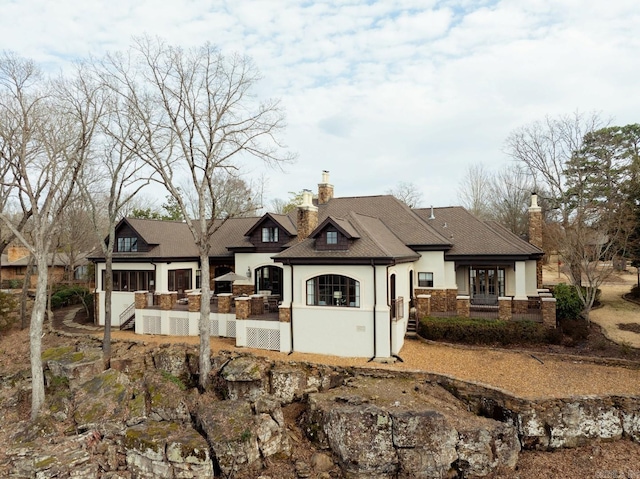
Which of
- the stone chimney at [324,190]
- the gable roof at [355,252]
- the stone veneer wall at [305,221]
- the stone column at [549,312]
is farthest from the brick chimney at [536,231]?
the stone veneer wall at [305,221]

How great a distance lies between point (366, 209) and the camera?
21641 mm

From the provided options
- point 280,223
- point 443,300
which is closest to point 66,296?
point 280,223

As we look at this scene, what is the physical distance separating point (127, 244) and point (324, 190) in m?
11.2

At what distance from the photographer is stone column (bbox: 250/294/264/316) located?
1630cm

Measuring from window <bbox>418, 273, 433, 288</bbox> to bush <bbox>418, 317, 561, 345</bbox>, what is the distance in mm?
3148

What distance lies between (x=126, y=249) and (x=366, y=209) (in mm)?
13150

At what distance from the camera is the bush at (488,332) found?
14883 mm

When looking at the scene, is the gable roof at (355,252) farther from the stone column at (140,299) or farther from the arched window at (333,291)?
the stone column at (140,299)

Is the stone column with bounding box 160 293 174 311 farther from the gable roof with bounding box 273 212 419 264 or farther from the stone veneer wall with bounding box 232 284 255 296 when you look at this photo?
the gable roof with bounding box 273 212 419 264

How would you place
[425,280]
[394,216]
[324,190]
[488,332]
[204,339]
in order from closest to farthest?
[204,339], [488,332], [425,280], [394,216], [324,190]

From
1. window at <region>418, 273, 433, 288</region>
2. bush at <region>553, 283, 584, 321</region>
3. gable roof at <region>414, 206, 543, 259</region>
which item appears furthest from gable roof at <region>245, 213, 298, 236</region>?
bush at <region>553, 283, 584, 321</region>

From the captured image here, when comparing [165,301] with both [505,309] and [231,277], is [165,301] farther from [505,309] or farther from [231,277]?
[505,309]

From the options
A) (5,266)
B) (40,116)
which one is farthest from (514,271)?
(5,266)

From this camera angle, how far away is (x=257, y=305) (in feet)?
54.0
